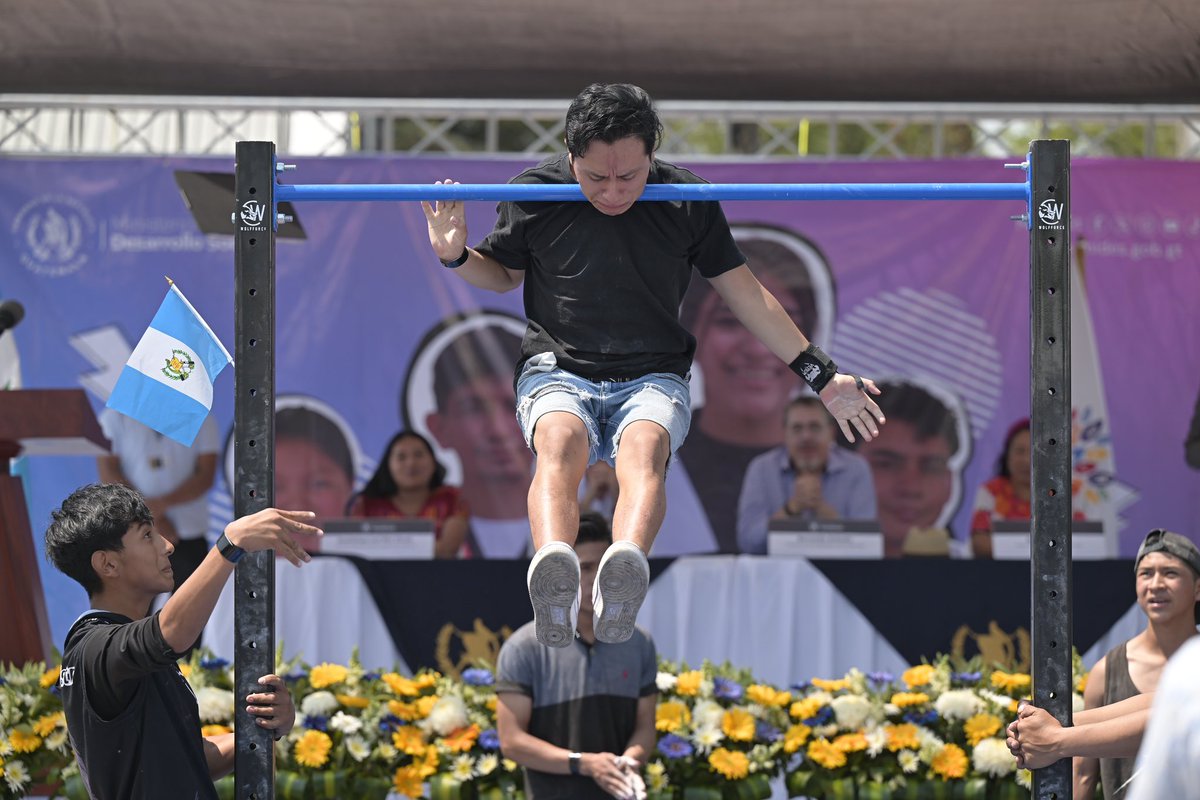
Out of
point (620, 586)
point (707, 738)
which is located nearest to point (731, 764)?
point (707, 738)

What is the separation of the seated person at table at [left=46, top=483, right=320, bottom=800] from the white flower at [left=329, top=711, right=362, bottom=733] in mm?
1216

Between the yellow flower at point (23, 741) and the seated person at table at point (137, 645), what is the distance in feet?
4.88

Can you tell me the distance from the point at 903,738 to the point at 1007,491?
3.15 m

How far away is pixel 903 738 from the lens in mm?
5188

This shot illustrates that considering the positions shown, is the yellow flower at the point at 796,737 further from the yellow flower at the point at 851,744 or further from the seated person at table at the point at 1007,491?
the seated person at table at the point at 1007,491

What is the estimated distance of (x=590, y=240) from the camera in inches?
161

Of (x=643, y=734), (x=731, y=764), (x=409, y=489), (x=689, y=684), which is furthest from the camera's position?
(x=409, y=489)

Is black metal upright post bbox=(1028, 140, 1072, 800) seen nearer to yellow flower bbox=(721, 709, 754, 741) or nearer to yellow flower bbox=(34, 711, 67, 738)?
yellow flower bbox=(721, 709, 754, 741)

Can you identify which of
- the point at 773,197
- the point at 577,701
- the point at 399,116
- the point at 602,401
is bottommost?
the point at 577,701

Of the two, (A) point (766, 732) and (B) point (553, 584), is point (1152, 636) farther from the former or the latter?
(B) point (553, 584)

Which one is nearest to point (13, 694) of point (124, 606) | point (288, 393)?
point (124, 606)

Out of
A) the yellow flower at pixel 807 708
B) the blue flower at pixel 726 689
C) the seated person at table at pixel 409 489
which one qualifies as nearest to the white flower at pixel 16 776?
the blue flower at pixel 726 689

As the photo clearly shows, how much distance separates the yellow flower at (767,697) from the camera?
209 inches

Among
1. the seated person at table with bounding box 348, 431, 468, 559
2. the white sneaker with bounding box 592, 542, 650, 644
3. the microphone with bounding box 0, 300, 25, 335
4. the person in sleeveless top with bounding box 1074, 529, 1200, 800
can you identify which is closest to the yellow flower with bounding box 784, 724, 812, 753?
the person in sleeveless top with bounding box 1074, 529, 1200, 800
